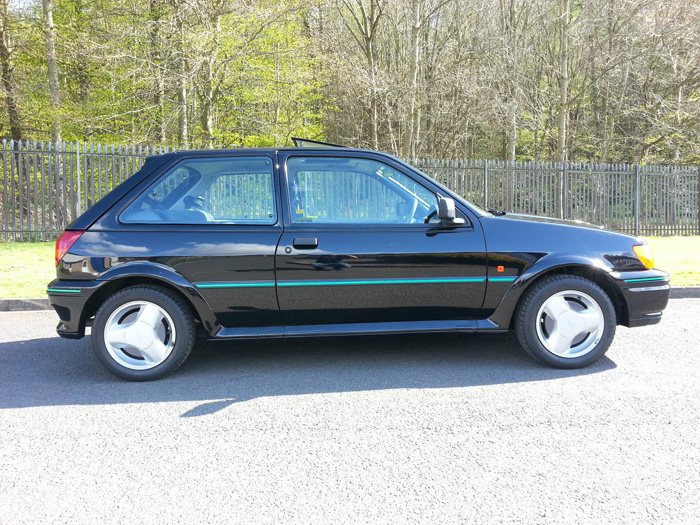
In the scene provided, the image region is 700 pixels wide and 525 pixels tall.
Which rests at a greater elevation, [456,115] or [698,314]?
[456,115]

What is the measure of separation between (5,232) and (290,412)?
1255 centimetres

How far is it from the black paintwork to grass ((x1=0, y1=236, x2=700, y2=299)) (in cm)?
379

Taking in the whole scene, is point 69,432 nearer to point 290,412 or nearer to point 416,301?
point 290,412

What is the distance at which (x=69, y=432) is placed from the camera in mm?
3207

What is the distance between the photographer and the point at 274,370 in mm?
4387

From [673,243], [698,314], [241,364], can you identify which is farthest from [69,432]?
[673,243]

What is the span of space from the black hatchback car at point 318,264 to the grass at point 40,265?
3.79m

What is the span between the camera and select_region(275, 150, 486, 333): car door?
13.6ft

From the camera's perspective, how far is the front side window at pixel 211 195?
4.24 metres

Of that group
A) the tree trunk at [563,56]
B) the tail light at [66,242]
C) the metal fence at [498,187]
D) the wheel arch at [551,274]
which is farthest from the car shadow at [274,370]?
the tree trunk at [563,56]

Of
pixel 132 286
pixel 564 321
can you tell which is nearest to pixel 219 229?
pixel 132 286

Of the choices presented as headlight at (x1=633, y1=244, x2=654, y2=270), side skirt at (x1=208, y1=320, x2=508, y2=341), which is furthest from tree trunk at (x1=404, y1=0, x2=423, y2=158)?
side skirt at (x1=208, y1=320, x2=508, y2=341)

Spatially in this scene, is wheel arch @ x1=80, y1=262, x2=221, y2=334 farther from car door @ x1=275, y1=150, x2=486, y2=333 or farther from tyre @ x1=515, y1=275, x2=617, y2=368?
tyre @ x1=515, y1=275, x2=617, y2=368

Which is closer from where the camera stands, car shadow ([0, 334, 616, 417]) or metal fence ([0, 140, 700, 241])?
car shadow ([0, 334, 616, 417])
